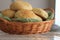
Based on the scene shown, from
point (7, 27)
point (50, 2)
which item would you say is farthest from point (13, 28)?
point (50, 2)

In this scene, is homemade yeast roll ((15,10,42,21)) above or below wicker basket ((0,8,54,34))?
above

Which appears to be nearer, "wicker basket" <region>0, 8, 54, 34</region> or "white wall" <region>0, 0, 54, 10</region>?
"wicker basket" <region>0, 8, 54, 34</region>

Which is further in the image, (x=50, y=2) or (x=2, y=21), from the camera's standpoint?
(x=50, y=2)

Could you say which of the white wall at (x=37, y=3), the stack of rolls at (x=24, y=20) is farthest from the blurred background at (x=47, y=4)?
the stack of rolls at (x=24, y=20)

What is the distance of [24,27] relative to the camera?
602mm

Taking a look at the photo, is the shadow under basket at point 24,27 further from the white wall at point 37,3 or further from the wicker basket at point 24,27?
the white wall at point 37,3

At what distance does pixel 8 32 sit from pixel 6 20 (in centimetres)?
7

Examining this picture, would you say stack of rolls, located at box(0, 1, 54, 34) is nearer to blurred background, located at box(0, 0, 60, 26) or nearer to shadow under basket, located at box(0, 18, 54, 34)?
shadow under basket, located at box(0, 18, 54, 34)

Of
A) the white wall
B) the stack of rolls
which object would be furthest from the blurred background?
the stack of rolls

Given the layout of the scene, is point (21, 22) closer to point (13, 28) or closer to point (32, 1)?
point (13, 28)

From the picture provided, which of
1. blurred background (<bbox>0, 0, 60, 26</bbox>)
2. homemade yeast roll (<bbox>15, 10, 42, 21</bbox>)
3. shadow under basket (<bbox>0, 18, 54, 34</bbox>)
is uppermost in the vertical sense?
homemade yeast roll (<bbox>15, 10, 42, 21</bbox>)

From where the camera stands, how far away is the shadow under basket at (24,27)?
59 cm

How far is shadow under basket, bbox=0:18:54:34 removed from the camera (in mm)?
593

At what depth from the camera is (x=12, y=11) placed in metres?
0.67
